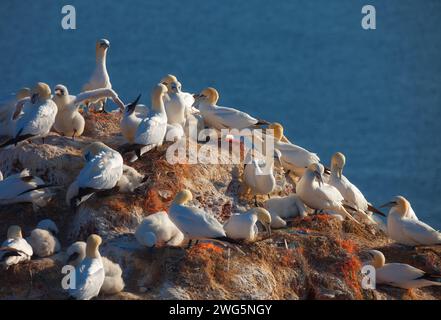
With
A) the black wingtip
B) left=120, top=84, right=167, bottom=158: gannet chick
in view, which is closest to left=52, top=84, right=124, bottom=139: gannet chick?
the black wingtip

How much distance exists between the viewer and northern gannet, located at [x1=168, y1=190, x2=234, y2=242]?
17.2 metres

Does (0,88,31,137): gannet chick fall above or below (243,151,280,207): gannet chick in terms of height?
above

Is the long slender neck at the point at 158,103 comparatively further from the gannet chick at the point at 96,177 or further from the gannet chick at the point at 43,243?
the gannet chick at the point at 43,243

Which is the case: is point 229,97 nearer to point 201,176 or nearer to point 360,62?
point 360,62

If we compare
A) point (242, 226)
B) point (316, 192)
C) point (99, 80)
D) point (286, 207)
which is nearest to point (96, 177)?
point (242, 226)

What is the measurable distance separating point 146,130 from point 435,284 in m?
4.02

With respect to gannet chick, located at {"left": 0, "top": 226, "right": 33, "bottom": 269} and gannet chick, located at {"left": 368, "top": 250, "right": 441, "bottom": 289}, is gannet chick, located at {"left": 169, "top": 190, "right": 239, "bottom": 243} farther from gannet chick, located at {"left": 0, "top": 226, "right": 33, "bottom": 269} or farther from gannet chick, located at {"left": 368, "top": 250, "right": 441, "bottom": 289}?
gannet chick, located at {"left": 368, "top": 250, "right": 441, "bottom": 289}

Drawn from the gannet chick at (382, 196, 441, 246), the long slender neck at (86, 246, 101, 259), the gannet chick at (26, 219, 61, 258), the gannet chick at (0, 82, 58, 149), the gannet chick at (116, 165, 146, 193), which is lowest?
the gannet chick at (382, 196, 441, 246)

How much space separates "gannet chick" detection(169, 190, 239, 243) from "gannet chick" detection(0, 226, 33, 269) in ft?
5.55

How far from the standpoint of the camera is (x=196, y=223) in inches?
680

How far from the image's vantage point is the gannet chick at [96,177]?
1792cm

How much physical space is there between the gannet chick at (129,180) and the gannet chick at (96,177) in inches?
4.0

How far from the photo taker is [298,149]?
67.8 feet

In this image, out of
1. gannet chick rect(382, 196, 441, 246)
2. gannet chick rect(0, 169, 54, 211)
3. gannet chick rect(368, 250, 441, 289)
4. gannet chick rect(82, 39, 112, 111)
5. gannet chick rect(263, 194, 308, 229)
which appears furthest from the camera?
gannet chick rect(82, 39, 112, 111)
